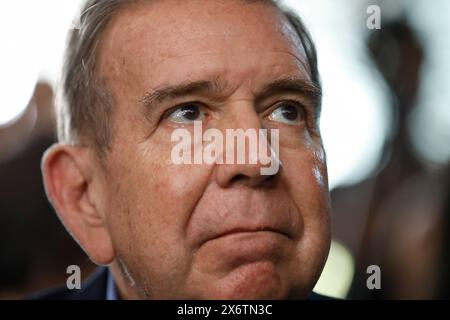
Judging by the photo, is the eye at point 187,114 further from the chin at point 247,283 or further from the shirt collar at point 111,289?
the shirt collar at point 111,289

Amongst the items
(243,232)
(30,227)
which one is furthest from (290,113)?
(30,227)

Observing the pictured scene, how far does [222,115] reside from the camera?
1.53m

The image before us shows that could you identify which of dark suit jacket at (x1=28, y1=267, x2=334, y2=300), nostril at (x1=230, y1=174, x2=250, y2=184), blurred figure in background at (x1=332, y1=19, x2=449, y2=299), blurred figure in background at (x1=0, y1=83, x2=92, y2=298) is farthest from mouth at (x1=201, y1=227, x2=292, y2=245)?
blurred figure in background at (x1=0, y1=83, x2=92, y2=298)

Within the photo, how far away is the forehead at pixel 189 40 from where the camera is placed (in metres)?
1.52

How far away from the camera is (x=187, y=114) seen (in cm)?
156

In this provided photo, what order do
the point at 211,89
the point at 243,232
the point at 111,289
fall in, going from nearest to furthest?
the point at 243,232 < the point at 211,89 < the point at 111,289

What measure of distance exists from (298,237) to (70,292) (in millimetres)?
958

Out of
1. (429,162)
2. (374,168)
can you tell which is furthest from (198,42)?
(429,162)

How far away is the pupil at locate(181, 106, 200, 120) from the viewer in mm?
1557

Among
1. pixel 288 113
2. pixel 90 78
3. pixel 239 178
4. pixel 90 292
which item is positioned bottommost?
pixel 90 292

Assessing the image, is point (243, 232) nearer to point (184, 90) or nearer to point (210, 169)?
point (210, 169)

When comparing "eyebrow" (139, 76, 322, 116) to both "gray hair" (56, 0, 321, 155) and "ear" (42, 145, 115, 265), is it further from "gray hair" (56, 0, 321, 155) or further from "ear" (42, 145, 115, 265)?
"ear" (42, 145, 115, 265)

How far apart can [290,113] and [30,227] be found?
52.3 inches

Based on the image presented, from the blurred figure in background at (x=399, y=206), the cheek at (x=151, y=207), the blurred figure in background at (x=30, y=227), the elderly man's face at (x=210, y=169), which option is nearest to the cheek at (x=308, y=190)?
the elderly man's face at (x=210, y=169)
